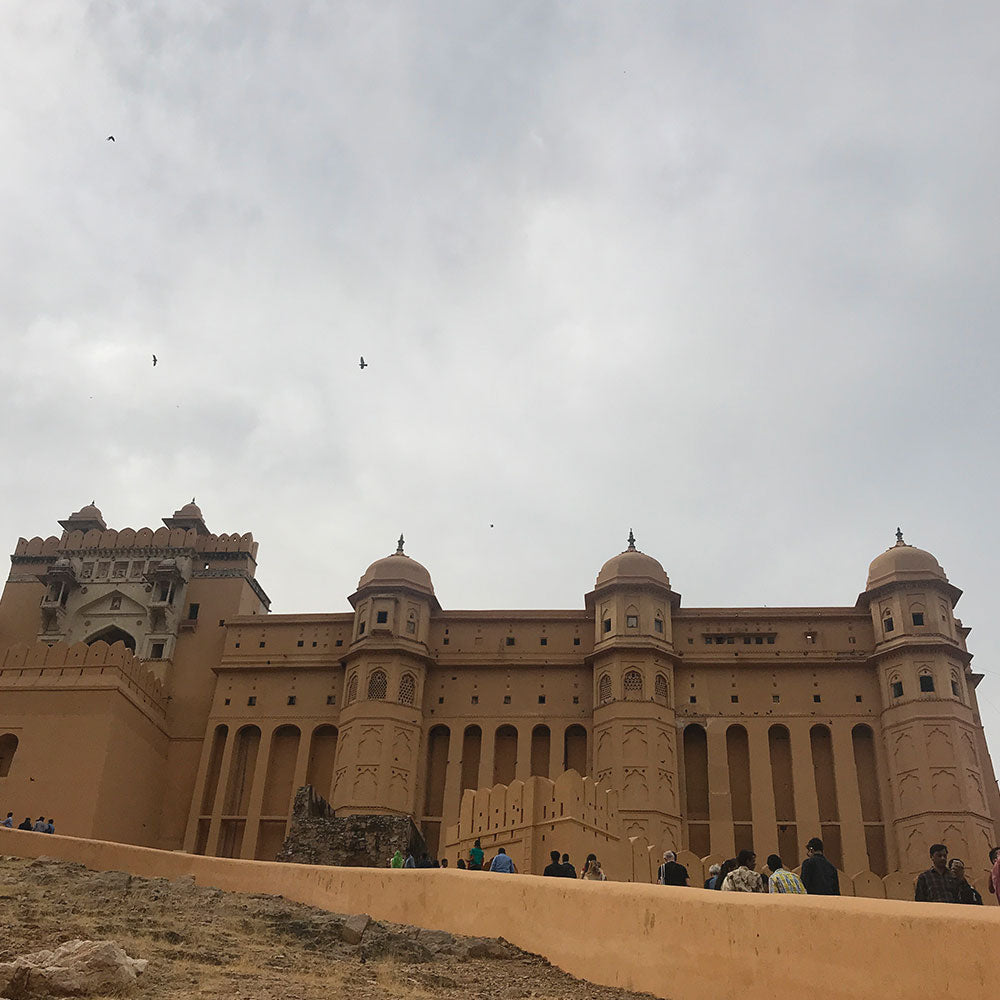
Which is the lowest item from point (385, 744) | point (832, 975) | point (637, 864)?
point (832, 975)

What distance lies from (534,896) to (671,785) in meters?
22.1

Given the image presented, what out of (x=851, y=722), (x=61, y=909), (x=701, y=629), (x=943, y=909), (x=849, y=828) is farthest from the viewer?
(x=701, y=629)

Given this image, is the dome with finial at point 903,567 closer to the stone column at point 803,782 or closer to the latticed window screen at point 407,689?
the stone column at point 803,782

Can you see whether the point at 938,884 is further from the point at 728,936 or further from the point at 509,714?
the point at 509,714

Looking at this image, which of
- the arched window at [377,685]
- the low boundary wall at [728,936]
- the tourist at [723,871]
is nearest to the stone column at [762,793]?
the arched window at [377,685]

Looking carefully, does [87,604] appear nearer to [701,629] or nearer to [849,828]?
[701,629]

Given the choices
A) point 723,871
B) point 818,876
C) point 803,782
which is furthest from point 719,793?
point 818,876

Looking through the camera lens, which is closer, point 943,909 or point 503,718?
point 943,909

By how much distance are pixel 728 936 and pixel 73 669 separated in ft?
96.2

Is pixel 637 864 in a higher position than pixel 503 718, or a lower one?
lower

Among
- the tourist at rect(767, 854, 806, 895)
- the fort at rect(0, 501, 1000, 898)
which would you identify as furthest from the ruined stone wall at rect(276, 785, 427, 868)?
the tourist at rect(767, 854, 806, 895)

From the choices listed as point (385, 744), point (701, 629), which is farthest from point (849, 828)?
point (385, 744)

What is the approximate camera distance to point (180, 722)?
1426 inches

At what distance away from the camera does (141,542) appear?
39906 mm
